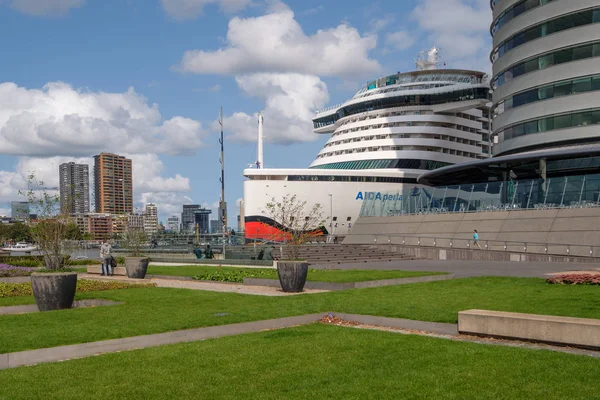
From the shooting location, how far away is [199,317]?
490 inches

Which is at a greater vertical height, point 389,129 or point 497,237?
point 389,129

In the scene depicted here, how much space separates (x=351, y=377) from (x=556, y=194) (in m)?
32.2

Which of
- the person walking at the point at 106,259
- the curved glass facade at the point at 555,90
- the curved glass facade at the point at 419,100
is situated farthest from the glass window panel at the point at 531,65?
the person walking at the point at 106,259

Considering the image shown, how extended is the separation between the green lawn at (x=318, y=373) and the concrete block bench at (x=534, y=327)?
0.78 m

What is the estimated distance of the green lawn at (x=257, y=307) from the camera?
36.3ft

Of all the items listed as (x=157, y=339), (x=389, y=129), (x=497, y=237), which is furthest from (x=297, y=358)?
(x=389, y=129)

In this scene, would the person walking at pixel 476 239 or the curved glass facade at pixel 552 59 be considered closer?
the person walking at pixel 476 239

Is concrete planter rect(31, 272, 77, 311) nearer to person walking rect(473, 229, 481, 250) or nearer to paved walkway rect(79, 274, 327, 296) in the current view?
paved walkway rect(79, 274, 327, 296)

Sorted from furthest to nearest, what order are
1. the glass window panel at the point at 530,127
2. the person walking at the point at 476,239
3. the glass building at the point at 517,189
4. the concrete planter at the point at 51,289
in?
the glass window panel at the point at 530,127, the person walking at the point at 476,239, the glass building at the point at 517,189, the concrete planter at the point at 51,289

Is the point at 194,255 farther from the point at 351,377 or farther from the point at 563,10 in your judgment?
the point at 351,377

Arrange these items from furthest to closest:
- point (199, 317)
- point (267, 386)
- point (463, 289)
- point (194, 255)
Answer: point (194, 255), point (463, 289), point (199, 317), point (267, 386)

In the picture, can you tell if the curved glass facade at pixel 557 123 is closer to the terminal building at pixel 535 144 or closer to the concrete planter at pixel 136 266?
the terminal building at pixel 535 144

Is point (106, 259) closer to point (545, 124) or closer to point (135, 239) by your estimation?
point (135, 239)

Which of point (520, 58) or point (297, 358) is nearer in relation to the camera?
point (297, 358)
